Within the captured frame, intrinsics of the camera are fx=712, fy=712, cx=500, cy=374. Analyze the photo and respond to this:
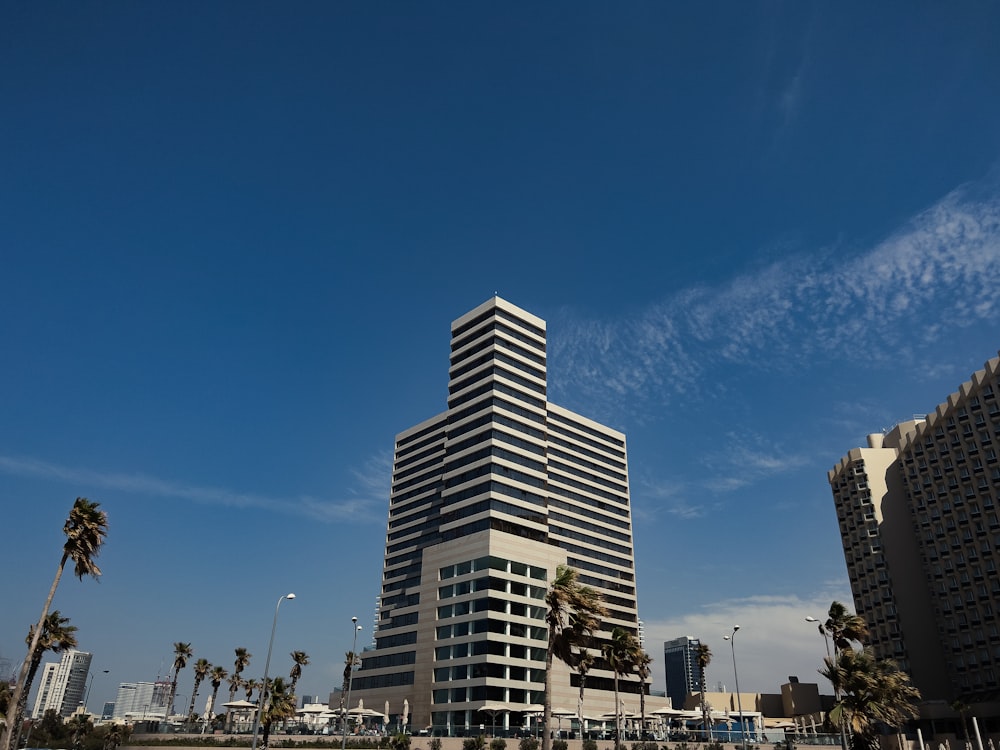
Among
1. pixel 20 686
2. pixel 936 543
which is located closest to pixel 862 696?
pixel 20 686

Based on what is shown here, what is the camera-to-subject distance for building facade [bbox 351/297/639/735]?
88.3 meters

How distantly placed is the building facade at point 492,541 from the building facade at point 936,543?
126ft

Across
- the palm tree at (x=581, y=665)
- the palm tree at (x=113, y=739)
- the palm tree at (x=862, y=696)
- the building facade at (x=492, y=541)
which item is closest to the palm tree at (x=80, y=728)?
the palm tree at (x=113, y=739)

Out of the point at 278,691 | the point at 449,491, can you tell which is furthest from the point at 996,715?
the point at 278,691

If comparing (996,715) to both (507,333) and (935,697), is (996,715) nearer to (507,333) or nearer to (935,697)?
(935,697)

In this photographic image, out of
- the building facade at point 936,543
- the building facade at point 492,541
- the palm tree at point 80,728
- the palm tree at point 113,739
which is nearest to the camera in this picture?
the palm tree at point 113,739

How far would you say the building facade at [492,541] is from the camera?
88312mm

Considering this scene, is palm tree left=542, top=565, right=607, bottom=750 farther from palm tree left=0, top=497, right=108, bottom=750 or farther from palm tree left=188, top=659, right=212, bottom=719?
palm tree left=188, top=659, right=212, bottom=719

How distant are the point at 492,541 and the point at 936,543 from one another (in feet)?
198

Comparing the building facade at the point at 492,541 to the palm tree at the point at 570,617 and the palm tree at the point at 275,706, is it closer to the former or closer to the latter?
the palm tree at the point at 275,706

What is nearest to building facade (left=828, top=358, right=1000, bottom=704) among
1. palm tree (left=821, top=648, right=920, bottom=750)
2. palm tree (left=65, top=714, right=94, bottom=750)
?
palm tree (left=821, top=648, right=920, bottom=750)

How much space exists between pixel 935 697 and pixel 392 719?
7241cm

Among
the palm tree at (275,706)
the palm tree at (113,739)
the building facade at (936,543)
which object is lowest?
the palm tree at (113,739)

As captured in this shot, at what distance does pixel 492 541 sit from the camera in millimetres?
91250
